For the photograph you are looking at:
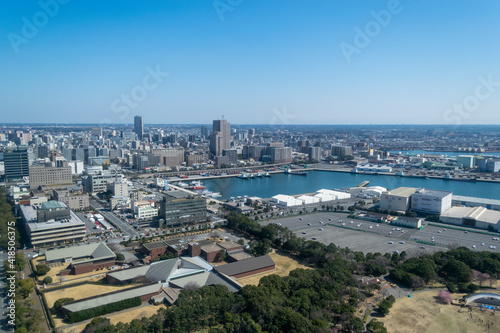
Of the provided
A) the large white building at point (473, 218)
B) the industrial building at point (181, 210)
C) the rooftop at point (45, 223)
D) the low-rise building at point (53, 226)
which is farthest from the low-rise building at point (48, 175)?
the large white building at point (473, 218)

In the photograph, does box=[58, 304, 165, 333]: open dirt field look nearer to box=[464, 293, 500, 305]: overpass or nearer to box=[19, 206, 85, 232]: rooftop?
box=[19, 206, 85, 232]: rooftop

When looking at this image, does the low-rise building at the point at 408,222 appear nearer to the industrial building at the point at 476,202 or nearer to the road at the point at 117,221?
the industrial building at the point at 476,202

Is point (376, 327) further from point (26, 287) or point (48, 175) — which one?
point (48, 175)

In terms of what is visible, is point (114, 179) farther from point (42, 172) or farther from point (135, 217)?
point (135, 217)

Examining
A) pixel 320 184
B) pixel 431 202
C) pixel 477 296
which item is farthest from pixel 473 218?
pixel 320 184

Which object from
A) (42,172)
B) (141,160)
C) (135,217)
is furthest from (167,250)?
(141,160)

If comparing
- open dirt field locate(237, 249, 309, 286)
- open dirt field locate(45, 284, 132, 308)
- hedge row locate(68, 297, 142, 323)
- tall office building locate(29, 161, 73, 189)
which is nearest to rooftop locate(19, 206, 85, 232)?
open dirt field locate(45, 284, 132, 308)
